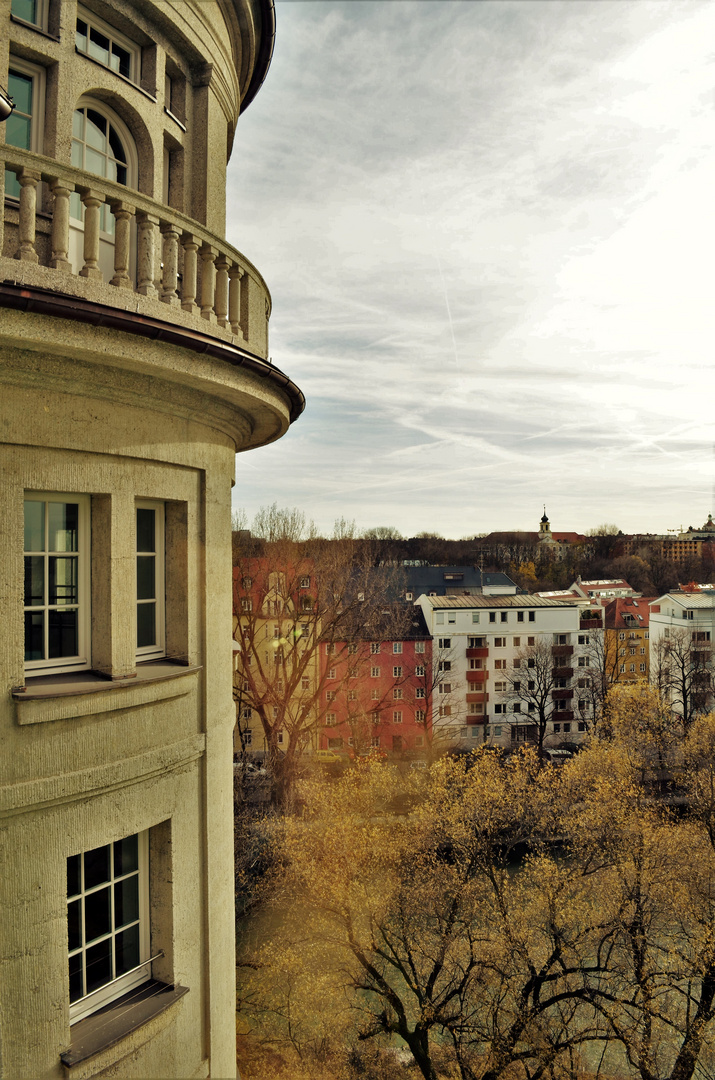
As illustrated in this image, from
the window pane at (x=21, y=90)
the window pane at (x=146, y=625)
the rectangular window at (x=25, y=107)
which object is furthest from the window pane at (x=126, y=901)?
the window pane at (x=21, y=90)

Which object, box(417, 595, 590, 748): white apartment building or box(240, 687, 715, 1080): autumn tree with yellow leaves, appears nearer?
box(240, 687, 715, 1080): autumn tree with yellow leaves

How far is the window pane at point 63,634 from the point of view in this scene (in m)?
5.41

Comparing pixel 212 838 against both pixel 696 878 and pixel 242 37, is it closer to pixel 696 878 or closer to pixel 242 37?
pixel 242 37

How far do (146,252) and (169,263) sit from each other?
0.21 metres

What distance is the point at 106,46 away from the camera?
6051mm

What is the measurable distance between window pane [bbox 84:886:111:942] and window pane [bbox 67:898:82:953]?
0.05 metres

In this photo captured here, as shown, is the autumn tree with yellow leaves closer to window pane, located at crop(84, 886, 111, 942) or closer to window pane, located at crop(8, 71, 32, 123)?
window pane, located at crop(84, 886, 111, 942)

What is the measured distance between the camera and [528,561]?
9269cm

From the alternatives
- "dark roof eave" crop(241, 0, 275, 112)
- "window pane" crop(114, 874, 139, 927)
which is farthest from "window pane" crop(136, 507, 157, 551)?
"dark roof eave" crop(241, 0, 275, 112)

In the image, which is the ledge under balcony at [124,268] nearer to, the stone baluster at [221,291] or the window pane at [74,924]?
the stone baluster at [221,291]

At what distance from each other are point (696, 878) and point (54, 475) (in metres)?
22.3

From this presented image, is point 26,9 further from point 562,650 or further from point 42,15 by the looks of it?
point 562,650

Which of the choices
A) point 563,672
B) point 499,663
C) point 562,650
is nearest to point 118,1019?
point 499,663

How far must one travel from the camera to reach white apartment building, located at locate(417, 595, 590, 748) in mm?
46188
